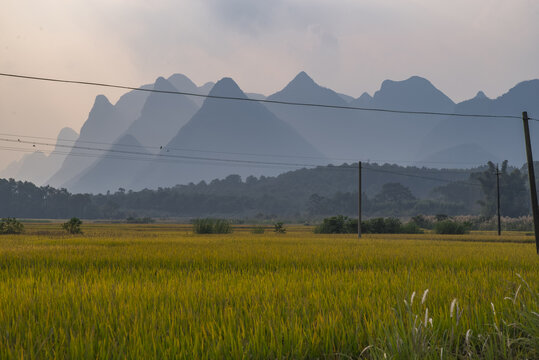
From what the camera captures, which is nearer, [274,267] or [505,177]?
[274,267]

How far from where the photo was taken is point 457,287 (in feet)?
20.8

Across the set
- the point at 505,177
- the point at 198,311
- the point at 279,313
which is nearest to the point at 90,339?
the point at 198,311

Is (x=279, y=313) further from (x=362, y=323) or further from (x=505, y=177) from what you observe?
(x=505, y=177)

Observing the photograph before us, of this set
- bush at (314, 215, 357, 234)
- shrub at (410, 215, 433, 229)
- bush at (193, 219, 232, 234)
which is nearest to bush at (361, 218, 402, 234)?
bush at (314, 215, 357, 234)

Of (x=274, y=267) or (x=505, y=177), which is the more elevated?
(x=505, y=177)

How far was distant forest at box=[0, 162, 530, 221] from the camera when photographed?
434 feet

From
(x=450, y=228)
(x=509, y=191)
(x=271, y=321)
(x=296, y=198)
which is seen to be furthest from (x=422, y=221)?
(x=296, y=198)

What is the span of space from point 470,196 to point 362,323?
16357cm

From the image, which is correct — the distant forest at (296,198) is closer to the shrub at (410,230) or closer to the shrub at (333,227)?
the shrub at (410,230)

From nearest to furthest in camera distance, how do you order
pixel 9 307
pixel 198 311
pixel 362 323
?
pixel 362 323 < pixel 198 311 < pixel 9 307

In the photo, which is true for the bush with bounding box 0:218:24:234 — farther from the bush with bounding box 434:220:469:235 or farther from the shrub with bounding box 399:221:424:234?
the bush with bounding box 434:220:469:235

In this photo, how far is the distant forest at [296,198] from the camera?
132375mm

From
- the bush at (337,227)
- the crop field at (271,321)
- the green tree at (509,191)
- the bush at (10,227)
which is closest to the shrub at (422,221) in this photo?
the bush at (337,227)

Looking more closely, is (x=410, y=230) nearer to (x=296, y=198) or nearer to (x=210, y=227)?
(x=210, y=227)
